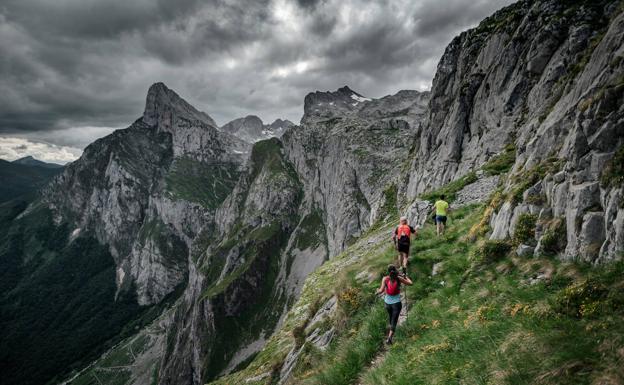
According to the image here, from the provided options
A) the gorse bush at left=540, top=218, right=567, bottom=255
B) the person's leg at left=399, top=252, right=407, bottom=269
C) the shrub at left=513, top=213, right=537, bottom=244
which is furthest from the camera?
the person's leg at left=399, top=252, right=407, bottom=269

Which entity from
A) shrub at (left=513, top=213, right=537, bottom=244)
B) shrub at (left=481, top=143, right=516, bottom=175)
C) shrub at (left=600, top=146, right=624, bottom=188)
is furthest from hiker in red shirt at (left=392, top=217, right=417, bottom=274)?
shrub at (left=481, top=143, right=516, bottom=175)

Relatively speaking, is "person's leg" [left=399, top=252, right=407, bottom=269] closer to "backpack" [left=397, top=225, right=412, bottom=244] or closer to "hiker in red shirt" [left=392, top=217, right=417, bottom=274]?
"hiker in red shirt" [left=392, top=217, right=417, bottom=274]

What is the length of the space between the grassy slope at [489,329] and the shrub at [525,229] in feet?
3.73

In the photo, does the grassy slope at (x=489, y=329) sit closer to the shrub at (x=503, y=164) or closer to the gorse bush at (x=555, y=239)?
the gorse bush at (x=555, y=239)

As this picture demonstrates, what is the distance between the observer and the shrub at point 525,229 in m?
14.4

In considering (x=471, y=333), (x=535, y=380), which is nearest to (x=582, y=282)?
(x=471, y=333)

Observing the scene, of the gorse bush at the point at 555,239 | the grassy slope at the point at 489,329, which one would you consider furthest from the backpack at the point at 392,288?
the gorse bush at the point at 555,239

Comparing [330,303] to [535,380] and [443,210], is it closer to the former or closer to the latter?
[443,210]

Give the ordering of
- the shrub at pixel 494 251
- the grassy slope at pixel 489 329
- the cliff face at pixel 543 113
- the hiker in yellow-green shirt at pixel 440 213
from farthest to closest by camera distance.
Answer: the hiker in yellow-green shirt at pixel 440 213 → the shrub at pixel 494 251 → the cliff face at pixel 543 113 → the grassy slope at pixel 489 329

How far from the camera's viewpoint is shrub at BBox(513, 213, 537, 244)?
14398 millimetres

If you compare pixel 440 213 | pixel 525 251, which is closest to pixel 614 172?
pixel 525 251

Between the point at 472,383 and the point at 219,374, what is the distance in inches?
8103

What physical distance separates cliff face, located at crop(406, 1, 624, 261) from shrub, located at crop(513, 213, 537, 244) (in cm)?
43

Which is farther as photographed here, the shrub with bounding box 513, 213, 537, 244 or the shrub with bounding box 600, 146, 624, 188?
the shrub with bounding box 513, 213, 537, 244
